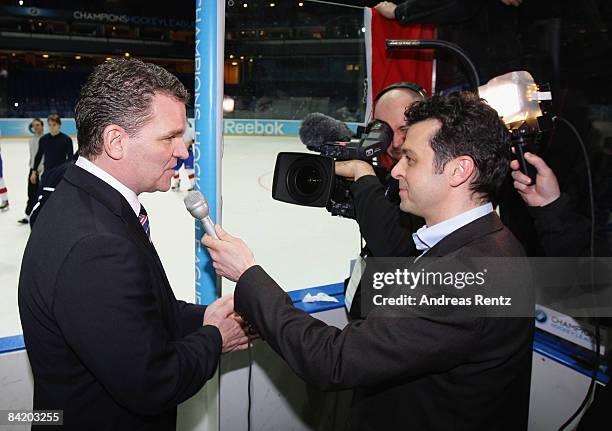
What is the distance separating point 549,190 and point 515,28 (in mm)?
1050

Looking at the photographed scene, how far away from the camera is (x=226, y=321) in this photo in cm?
111

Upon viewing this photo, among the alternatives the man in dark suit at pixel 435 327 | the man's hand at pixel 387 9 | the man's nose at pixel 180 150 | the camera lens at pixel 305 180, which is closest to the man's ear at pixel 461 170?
the man in dark suit at pixel 435 327

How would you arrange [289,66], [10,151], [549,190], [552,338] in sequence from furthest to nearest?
1. [289,66]
2. [10,151]
3. [552,338]
4. [549,190]

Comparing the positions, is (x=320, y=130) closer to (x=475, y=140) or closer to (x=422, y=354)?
(x=475, y=140)

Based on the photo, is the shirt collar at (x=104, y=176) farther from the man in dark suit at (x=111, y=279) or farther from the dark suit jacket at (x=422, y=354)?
the dark suit jacket at (x=422, y=354)

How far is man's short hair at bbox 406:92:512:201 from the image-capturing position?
930 millimetres

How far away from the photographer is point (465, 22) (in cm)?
232

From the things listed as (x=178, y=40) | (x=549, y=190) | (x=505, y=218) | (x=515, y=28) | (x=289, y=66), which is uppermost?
(x=178, y=40)

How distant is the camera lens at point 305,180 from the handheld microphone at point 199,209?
1.09 ft

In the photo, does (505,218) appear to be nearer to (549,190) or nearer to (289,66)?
(549,190)

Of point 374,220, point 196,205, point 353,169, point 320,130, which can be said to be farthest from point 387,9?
point 196,205

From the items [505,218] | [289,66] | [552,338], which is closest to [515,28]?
[505,218]

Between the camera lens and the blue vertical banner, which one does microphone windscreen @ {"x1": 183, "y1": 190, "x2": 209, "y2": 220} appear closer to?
the blue vertical banner

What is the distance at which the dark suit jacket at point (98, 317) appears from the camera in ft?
2.59
